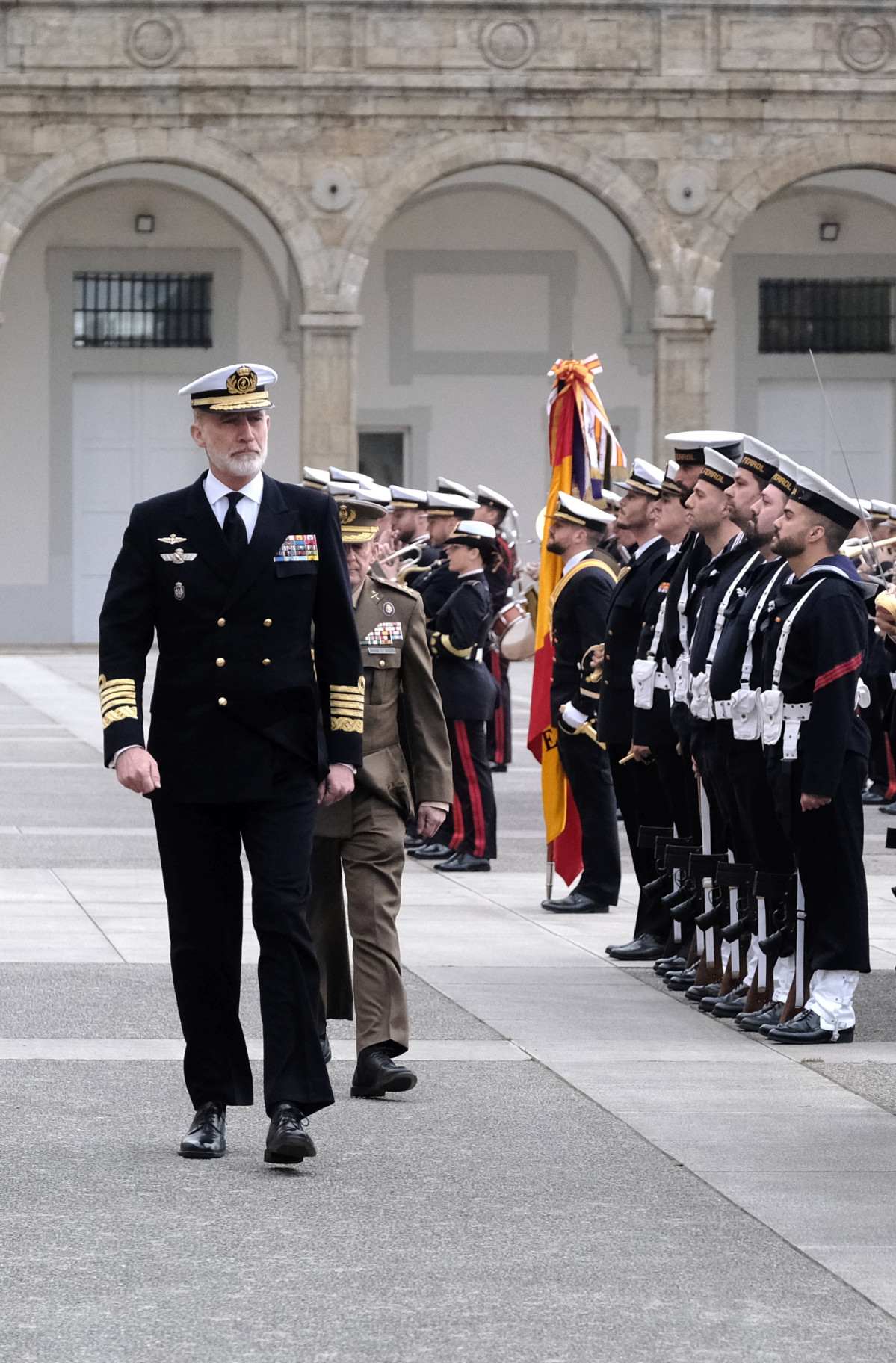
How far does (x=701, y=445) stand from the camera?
8578 millimetres

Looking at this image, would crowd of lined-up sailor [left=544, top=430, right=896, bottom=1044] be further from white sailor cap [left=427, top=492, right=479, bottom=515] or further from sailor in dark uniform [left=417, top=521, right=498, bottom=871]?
white sailor cap [left=427, top=492, right=479, bottom=515]

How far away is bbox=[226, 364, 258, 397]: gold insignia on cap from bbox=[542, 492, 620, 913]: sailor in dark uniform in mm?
4689

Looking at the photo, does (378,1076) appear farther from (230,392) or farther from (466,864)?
(466,864)

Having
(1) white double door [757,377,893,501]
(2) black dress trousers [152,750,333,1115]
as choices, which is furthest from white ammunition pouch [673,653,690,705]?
(1) white double door [757,377,893,501]

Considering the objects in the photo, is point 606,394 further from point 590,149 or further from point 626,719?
point 626,719

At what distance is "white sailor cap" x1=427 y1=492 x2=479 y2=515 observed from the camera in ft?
43.7

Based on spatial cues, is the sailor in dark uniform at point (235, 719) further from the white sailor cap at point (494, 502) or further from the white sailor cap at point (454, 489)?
the white sailor cap at point (494, 502)

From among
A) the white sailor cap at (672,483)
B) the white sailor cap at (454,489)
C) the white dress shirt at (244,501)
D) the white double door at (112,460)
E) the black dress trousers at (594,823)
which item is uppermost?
the white double door at (112,460)

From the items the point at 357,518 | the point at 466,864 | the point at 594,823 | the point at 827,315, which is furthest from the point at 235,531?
the point at 827,315

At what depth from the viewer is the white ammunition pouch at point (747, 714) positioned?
7629 mm

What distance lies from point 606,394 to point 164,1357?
2824cm

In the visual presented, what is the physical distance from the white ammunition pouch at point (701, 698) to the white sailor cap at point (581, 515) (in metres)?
2.52

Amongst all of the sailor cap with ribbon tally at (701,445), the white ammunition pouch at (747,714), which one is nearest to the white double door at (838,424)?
the sailor cap with ribbon tally at (701,445)

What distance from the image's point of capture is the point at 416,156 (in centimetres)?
2764
